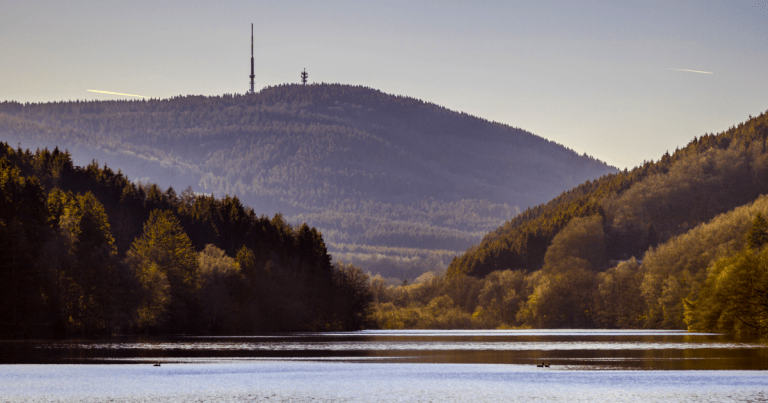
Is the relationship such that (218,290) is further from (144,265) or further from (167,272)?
(144,265)

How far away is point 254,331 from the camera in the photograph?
157 m

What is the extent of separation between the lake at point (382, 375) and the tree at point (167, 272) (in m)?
42.7

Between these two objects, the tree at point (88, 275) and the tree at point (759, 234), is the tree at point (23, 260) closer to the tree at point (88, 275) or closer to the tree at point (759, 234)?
the tree at point (88, 275)

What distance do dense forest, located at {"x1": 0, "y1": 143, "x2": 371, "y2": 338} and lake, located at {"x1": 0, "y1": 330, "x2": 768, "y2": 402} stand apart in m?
26.6

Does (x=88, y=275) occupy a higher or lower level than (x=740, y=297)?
higher

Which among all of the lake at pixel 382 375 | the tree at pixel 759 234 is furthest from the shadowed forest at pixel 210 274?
the lake at pixel 382 375

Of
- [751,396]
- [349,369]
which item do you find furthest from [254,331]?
[751,396]

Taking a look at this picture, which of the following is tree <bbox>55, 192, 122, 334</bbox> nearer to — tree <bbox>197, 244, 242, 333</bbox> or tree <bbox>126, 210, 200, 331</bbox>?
tree <bbox>126, 210, 200, 331</bbox>

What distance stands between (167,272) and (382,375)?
83.1m

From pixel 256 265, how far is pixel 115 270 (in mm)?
48309

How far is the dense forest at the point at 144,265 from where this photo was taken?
363 ft

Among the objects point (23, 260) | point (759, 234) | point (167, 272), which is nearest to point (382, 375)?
point (23, 260)

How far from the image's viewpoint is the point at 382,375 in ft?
199

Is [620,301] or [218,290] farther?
[620,301]
